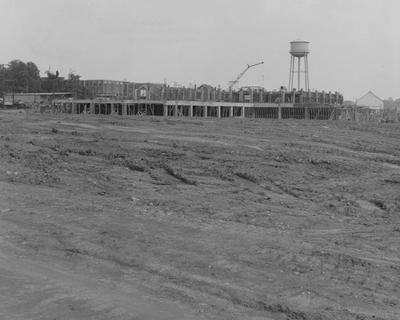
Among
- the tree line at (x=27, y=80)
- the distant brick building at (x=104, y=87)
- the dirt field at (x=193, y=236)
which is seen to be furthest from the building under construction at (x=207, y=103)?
the dirt field at (x=193, y=236)

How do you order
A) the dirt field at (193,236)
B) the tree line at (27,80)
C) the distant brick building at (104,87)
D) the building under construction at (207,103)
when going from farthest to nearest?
1. the tree line at (27,80)
2. the distant brick building at (104,87)
3. the building under construction at (207,103)
4. the dirt field at (193,236)

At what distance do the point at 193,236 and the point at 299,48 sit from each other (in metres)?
79.9

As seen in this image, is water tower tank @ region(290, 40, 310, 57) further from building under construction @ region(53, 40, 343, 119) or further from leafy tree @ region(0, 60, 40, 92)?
leafy tree @ region(0, 60, 40, 92)

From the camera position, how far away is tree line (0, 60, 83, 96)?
109m

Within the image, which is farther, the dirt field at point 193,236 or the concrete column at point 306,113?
the concrete column at point 306,113

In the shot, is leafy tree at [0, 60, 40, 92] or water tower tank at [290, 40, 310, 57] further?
leafy tree at [0, 60, 40, 92]

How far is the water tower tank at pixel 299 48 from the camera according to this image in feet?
276

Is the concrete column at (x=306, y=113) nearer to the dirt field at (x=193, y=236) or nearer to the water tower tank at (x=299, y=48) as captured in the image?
the water tower tank at (x=299, y=48)

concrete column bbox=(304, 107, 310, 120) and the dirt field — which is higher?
concrete column bbox=(304, 107, 310, 120)

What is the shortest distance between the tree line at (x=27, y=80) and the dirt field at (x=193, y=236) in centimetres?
9533

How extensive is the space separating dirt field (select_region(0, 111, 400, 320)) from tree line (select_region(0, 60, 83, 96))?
313 ft

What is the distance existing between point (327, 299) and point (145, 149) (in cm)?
1292

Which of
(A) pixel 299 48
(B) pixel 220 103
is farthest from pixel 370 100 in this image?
(B) pixel 220 103

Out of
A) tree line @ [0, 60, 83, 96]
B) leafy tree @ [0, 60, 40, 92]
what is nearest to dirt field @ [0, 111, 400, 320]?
tree line @ [0, 60, 83, 96]
